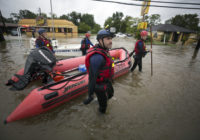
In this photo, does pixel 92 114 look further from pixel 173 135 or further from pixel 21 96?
pixel 21 96

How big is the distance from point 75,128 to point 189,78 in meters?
5.31

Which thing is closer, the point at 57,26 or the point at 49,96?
the point at 49,96

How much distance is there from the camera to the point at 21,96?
2.89 meters

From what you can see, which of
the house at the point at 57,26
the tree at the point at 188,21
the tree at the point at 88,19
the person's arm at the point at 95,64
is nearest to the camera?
the person's arm at the point at 95,64

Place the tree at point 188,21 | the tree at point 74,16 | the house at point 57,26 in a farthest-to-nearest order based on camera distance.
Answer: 1. the tree at point 74,16
2. the tree at point 188,21
3. the house at point 57,26

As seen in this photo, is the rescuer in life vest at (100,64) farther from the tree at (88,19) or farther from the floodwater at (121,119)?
the tree at (88,19)

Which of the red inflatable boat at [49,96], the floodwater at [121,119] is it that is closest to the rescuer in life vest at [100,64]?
the floodwater at [121,119]

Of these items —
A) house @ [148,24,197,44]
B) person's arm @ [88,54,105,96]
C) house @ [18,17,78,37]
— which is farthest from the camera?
house @ [18,17,78,37]

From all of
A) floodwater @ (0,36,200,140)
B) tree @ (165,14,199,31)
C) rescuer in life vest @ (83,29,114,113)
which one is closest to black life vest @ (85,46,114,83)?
rescuer in life vest @ (83,29,114,113)

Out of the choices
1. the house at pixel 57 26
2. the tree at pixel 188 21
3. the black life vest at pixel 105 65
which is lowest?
the black life vest at pixel 105 65

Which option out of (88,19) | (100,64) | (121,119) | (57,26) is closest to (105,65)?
(100,64)

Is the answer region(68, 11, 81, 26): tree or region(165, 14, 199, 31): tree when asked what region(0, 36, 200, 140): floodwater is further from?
region(68, 11, 81, 26): tree

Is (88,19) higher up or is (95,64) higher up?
(88,19)

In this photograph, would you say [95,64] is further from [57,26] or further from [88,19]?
[88,19]
